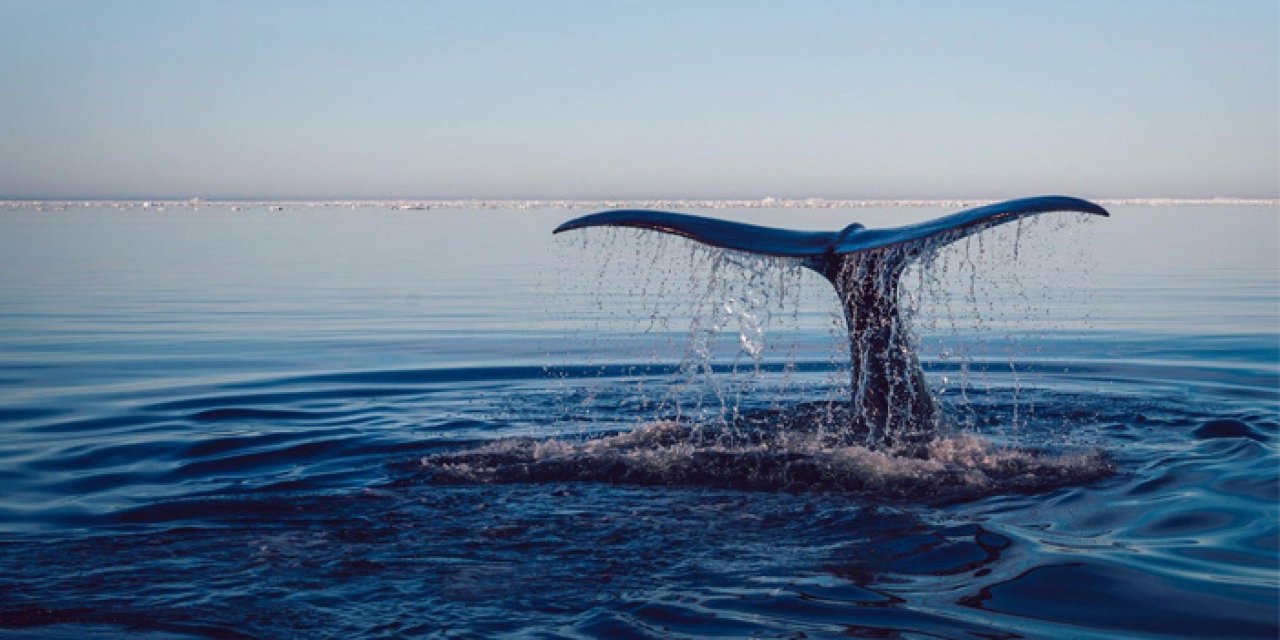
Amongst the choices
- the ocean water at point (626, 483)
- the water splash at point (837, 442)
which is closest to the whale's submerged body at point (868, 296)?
the water splash at point (837, 442)

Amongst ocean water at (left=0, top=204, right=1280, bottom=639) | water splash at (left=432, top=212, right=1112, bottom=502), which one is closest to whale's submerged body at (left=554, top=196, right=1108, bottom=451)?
water splash at (left=432, top=212, right=1112, bottom=502)

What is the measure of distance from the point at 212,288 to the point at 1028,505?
771 inches

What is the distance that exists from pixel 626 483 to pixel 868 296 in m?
2.02

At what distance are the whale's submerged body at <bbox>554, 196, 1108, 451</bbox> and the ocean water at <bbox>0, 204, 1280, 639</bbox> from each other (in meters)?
0.18

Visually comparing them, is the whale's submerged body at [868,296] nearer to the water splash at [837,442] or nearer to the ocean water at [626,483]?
the water splash at [837,442]

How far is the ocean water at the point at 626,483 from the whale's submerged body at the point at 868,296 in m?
0.18

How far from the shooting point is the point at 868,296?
8.16 meters

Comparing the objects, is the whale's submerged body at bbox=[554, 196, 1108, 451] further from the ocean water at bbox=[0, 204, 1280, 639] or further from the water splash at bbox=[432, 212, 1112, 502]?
the ocean water at bbox=[0, 204, 1280, 639]

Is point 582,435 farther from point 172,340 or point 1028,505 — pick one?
point 172,340

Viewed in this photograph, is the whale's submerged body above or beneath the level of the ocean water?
above

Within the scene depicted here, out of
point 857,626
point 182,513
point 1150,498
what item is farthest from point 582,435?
point 857,626

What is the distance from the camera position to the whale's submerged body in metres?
7.55

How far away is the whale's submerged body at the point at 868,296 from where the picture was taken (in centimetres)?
755

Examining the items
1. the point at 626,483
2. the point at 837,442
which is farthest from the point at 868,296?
the point at 626,483
